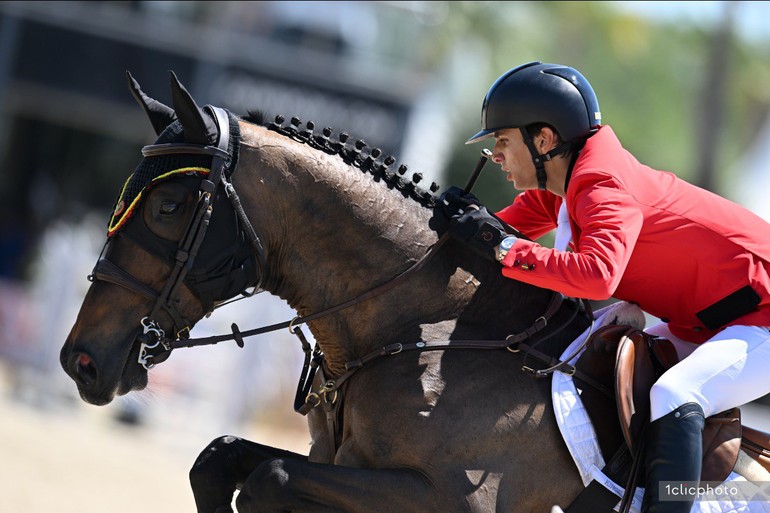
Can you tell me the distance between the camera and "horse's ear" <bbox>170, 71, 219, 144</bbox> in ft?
12.5

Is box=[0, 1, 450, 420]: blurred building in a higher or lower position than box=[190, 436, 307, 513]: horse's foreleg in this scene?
lower

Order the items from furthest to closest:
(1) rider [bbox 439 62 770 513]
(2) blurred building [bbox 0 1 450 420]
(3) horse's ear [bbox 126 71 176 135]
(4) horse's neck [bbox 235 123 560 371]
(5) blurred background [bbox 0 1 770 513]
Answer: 1. (2) blurred building [bbox 0 1 450 420]
2. (5) blurred background [bbox 0 1 770 513]
3. (3) horse's ear [bbox 126 71 176 135]
4. (4) horse's neck [bbox 235 123 560 371]
5. (1) rider [bbox 439 62 770 513]

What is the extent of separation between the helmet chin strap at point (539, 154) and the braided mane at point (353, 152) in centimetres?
46

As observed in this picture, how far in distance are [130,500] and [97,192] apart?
16.5 m

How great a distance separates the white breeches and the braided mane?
4.04ft

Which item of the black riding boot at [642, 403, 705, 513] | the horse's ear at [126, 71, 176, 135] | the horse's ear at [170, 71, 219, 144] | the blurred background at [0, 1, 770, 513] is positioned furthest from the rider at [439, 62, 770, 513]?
the blurred background at [0, 1, 770, 513]

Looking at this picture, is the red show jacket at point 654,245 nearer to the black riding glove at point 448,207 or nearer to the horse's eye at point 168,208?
the black riding glove at point 448,207

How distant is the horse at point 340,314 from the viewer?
147 inches

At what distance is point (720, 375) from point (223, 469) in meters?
2.05

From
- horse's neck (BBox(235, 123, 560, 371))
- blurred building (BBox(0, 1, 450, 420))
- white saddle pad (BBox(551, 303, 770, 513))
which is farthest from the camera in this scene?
blurred building (BBox(0, 1, 450, 420))

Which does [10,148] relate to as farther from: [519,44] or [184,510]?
[184,510]

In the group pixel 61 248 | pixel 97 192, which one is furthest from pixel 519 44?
pixel 61 248

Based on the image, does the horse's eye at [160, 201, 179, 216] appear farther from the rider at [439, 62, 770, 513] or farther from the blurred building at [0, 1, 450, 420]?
the blurred building at [0, 1, 450, 420]

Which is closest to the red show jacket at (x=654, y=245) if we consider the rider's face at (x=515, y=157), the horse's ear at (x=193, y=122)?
the rider's face at (x=515, y=157)
